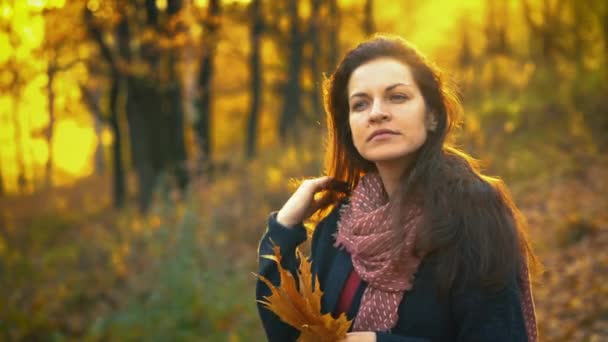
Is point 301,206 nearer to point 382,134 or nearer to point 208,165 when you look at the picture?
point 382,134

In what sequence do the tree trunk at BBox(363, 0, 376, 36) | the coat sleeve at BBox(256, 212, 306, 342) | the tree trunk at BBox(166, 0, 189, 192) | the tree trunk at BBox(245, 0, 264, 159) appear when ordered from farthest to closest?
the tree trunk at BBox(363, 0, 376, 36), the tree trunk at BBox(245, 0, 264, 159), the tree trunk at BBox(166, 0, 189, 192), the coat sleeve at BBox(256, 212, 306, 342)

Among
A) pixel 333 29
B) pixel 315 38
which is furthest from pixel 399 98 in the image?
pixel 333 29

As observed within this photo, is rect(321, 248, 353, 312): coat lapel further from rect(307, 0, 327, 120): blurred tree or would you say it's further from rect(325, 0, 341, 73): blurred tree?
rect(325, 0, 341, 73): blurred tree

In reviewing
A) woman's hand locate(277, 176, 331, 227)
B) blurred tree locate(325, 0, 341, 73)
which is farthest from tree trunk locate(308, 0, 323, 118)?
woman's hand locate(277, 176, 331, 227)

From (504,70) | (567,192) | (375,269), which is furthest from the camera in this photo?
(504,70)

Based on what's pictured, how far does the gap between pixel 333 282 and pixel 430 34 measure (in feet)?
105

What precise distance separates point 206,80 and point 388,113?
13.7 meters

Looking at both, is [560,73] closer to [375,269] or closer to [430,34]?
[375,269]

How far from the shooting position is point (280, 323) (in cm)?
262

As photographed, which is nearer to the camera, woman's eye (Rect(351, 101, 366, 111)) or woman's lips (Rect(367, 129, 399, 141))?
woman's lips (Rect(367, 129, 399, 141))

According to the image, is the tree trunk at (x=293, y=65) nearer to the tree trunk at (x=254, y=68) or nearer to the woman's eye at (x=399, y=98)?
the tree trunk at (x=254, y=68)

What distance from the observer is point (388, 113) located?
234 cm

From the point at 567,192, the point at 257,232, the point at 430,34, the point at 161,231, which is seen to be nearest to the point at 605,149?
the point at 567,192

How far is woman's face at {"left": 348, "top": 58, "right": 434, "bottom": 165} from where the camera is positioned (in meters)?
2.34
